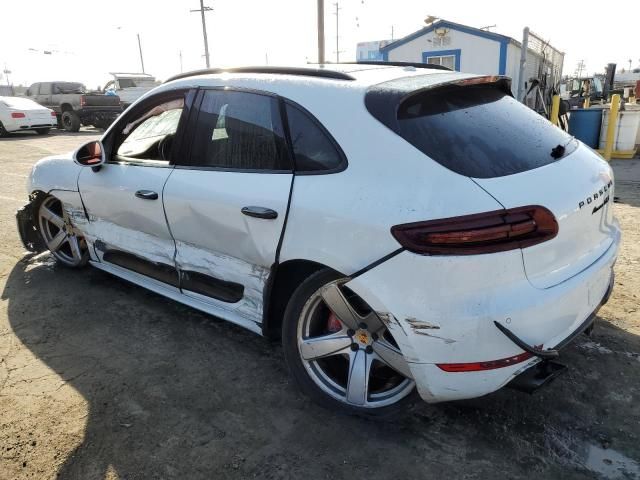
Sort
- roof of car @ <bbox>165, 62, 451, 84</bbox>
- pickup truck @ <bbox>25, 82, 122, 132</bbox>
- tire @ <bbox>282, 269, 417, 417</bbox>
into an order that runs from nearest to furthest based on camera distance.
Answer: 1. tire @ <bbox>282, 269, 417, 417</bbox>
2. roof of car @ <bbox>165, 62, 451, 84</bbox>
3. pickup truck @ <bbox>25, 82, 122, 132</bbox>

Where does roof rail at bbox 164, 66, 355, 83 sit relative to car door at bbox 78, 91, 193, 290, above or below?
above

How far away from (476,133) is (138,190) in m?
2.20

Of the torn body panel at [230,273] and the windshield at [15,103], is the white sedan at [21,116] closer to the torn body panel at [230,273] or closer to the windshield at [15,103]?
the windshield at [15,103]

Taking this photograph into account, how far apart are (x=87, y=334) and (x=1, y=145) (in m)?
15.2

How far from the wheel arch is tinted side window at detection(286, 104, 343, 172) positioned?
1.60ft

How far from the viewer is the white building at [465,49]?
55.5ft

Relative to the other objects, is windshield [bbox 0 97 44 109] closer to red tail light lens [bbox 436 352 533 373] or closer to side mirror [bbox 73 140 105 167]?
side mirror [bbox 73 140 105 167]

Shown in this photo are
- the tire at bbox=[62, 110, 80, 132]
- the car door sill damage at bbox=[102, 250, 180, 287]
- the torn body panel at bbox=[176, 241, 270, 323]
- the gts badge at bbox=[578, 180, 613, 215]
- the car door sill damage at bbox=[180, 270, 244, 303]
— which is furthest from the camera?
the tire at bbox=[62, 110, 80, 132]

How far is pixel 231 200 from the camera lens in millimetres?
2721

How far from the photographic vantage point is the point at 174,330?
3496mm

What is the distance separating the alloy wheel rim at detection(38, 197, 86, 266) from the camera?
4324 mm

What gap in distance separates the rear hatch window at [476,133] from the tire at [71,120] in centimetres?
2115

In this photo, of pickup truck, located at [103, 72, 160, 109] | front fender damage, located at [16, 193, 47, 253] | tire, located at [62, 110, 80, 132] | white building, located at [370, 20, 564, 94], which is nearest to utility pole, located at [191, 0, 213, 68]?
pickup truck, located at [103, 72, 160, 109]

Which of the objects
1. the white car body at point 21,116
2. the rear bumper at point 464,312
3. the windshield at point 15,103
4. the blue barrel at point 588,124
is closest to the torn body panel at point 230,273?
the rear bumper at point 464,312
